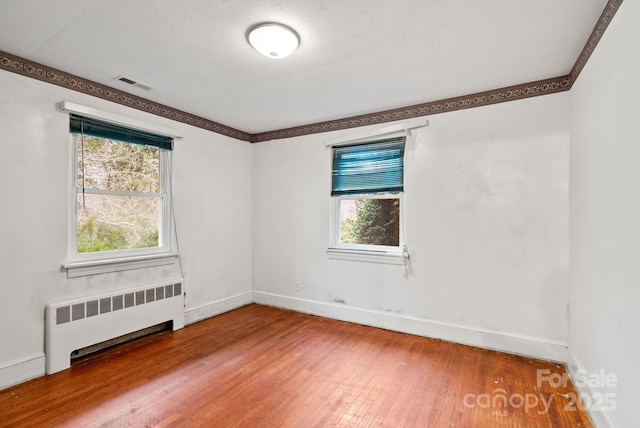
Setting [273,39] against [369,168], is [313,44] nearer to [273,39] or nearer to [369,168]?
[273,39]

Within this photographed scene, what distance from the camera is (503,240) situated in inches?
Answer: 114

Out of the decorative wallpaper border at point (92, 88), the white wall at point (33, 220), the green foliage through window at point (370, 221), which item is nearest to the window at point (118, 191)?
the white wall at point (33, 220)

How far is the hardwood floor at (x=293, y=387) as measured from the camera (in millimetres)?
1958

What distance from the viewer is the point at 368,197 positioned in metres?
3.74

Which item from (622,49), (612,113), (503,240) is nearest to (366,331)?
(503,240)

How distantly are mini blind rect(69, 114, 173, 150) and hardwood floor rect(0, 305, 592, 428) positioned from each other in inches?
81.9

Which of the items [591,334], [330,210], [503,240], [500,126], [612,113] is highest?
[500,126]

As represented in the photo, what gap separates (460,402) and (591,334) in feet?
3.25

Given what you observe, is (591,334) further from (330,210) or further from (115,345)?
(115,345)

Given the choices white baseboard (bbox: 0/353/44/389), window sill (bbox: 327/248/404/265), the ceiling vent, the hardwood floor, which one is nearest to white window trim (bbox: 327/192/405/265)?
window sill (bbox: 327/248/404/265)

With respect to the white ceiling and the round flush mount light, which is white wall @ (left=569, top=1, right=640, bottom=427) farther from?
the round flush mount light

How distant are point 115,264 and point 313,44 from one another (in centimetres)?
274

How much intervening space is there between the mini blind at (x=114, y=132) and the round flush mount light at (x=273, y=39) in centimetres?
180

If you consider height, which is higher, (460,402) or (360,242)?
(360,242)
